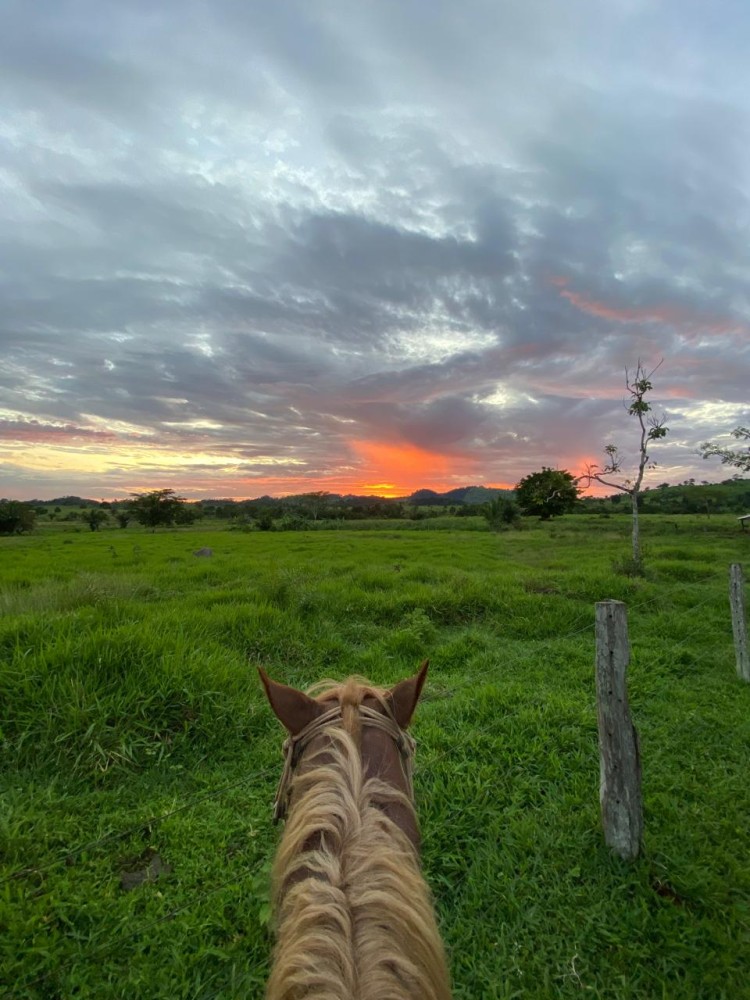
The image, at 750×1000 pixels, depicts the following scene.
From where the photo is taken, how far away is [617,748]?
3148mm

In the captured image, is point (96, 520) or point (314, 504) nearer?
point (96, 520)

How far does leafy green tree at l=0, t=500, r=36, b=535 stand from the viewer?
37.4 metres

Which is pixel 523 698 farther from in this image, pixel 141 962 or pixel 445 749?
pixel 141 962

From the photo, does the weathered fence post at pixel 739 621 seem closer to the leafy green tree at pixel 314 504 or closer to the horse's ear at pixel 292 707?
the horse's ear at pixel 292 707

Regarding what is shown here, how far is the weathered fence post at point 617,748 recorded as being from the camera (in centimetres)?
314

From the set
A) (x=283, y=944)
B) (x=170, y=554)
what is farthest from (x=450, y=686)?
(x=170, y=554)

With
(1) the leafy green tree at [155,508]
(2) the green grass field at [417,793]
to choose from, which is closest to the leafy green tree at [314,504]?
(1) the leafy green tree at [155,508]

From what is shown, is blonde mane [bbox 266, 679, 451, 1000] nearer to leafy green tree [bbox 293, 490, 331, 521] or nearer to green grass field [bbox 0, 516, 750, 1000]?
green grass field [bbox 0, 516, 750, 1000]

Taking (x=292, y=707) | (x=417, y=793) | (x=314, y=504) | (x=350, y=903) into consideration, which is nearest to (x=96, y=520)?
(x=314, y=504)

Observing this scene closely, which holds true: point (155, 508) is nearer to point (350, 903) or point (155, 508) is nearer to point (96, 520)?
point (96, 520)

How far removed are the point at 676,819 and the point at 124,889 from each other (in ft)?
12.0

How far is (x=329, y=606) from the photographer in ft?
29.2

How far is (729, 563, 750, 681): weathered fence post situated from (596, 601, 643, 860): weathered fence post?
3988mm

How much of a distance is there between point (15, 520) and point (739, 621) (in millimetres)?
44171
